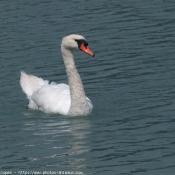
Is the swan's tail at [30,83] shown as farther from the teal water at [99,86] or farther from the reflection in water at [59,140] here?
the reflection in water at [59,140]

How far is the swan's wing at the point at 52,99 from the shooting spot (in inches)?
714

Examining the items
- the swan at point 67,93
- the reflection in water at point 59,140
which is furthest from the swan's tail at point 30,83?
the reflection in water at point 59,140

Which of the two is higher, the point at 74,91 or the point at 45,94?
the point at 74,91

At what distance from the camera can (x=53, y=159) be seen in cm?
1474

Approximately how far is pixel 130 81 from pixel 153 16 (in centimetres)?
644

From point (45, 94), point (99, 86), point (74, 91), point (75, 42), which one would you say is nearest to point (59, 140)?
point (74, 91)

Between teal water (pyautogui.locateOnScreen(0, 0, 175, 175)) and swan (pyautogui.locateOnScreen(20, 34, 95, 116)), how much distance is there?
22 cm

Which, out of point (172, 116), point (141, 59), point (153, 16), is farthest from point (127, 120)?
point (153, 16)

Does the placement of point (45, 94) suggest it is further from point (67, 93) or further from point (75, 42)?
point (75, 42)

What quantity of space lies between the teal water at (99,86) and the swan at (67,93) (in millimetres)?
216

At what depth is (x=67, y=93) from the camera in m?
18.8

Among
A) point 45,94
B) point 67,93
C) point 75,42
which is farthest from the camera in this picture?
point 67,93

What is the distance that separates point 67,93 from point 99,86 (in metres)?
1.06

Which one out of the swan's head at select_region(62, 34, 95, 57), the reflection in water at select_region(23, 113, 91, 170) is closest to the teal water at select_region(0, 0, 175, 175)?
the reflection in water at select_region(23, 113, 91, 170)
